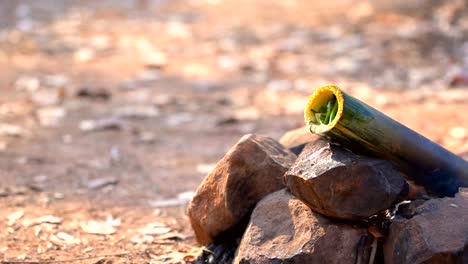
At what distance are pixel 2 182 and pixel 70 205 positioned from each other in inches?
21.1

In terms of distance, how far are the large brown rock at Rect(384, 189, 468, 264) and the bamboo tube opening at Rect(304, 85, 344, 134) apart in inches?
16.4

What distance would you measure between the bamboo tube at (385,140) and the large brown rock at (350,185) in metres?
0.06

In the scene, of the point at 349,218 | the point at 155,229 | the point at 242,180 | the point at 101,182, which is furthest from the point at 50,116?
the point at 349,218

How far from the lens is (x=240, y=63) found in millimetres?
6992

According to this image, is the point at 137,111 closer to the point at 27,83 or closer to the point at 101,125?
the point at 101,125

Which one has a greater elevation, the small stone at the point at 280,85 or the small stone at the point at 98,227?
the small stone at the point at 98,227

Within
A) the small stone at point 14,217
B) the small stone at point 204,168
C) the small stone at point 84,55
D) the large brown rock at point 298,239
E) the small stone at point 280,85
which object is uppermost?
the small stone at point 84,55

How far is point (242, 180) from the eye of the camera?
2947mm

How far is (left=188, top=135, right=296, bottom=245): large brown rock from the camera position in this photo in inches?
115

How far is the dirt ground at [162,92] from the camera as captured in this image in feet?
11.9

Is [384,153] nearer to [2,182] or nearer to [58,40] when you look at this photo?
[2,182]

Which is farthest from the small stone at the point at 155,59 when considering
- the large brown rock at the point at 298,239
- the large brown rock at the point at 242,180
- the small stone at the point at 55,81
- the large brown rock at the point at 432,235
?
the large brown rock at the point at 432,235

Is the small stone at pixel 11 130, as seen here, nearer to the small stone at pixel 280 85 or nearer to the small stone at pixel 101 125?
the small stone at pixel 101 125

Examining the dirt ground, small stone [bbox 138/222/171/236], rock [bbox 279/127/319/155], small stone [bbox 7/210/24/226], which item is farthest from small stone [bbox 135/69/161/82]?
rock [bbox 279/127/319/155]
